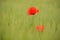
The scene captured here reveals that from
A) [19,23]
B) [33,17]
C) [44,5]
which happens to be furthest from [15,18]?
[44,5]

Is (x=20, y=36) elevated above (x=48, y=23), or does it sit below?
Answer: below

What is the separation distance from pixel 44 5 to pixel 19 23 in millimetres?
321

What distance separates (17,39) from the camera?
1.29m

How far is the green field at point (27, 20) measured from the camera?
121 cm

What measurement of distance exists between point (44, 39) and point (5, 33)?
42 centimetres

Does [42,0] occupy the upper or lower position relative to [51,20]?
upper

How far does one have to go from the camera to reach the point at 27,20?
4.16 ft

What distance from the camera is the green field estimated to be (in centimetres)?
121

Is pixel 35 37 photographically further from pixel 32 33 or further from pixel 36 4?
pixel 36 4

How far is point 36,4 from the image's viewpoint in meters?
1.26

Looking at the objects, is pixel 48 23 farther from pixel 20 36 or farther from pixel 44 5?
pixel 20 36

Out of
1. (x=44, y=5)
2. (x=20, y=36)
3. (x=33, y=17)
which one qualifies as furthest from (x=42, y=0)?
(x=20, y=36)

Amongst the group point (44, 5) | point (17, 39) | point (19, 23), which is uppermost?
point (44, 5)

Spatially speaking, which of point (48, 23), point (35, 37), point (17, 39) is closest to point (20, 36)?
point (17, 39)
